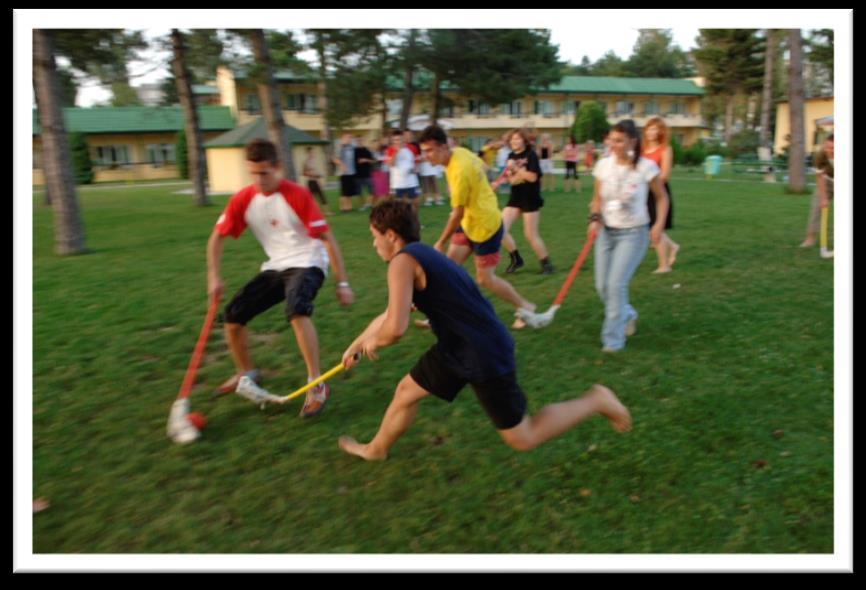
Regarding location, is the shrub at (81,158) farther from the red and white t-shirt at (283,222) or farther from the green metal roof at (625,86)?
the green metal roof at (625,86)

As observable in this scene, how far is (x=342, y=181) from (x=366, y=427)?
12.9m

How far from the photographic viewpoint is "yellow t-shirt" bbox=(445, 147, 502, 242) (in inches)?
235

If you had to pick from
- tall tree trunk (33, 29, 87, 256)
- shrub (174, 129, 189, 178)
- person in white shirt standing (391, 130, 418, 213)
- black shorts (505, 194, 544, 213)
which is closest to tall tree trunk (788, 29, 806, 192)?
person in white shirt standing (391, 130, 418, 213)

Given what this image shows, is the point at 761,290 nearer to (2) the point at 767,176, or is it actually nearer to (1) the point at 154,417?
(1) the point at 154,417

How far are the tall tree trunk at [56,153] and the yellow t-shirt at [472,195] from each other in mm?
7623

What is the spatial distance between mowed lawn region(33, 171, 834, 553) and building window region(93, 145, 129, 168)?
124 ft

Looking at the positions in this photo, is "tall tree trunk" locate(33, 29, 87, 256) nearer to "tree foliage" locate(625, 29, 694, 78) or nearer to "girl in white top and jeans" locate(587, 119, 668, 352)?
"girl in white top and jeans" locate(587, 119, 668, 352)

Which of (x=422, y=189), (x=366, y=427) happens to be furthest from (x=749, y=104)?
(x=366, y=427)

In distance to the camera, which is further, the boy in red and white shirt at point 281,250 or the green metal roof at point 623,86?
the green metal roof at point 623,86

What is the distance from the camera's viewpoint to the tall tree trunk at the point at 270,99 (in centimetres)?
1538

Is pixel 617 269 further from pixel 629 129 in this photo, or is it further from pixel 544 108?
pixel 544 108

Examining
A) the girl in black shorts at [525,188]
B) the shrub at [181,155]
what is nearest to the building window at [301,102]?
the shrub at [181,155]

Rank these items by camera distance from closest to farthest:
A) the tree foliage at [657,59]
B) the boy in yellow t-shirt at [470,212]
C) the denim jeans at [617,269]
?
the denim jeans at [617,269] → the boy in yellow t-shirt at [470,212] → the tree foliage at [657,59]

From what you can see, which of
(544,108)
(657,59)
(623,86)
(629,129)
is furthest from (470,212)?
(657,59)
